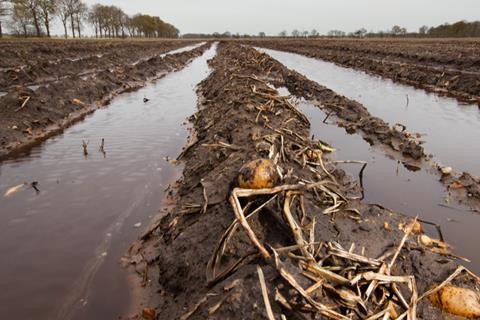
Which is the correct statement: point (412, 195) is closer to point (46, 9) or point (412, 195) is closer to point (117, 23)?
point (46, 9)

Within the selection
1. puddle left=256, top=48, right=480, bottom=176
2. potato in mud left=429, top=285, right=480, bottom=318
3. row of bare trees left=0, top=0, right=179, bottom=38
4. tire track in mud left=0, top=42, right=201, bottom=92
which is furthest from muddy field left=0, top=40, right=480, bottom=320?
row of bare trees left=0, top=0, right=179, bottom=38

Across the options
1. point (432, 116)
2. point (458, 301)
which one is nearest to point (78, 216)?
point (458, 301)

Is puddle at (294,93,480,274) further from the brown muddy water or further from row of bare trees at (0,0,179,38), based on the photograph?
row of bare trees at (0,0,179,38)

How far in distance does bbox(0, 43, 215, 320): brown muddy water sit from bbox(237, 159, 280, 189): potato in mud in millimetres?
1576

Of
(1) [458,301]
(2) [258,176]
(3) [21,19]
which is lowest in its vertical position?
(1) [458,301]

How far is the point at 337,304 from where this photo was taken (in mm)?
2232

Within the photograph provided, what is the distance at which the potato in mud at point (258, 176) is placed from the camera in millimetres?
3324

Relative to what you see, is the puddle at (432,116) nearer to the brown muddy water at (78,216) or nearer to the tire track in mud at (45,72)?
the brown muddy water at (78,216)

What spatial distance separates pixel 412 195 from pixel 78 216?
491 centimetres

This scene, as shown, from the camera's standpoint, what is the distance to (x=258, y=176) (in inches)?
131

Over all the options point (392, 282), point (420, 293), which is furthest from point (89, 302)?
point (420, 293)

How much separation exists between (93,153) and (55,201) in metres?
2.25

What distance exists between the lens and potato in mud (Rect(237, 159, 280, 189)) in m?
3.32

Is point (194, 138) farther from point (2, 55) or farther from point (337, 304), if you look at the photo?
point (2, 55)
